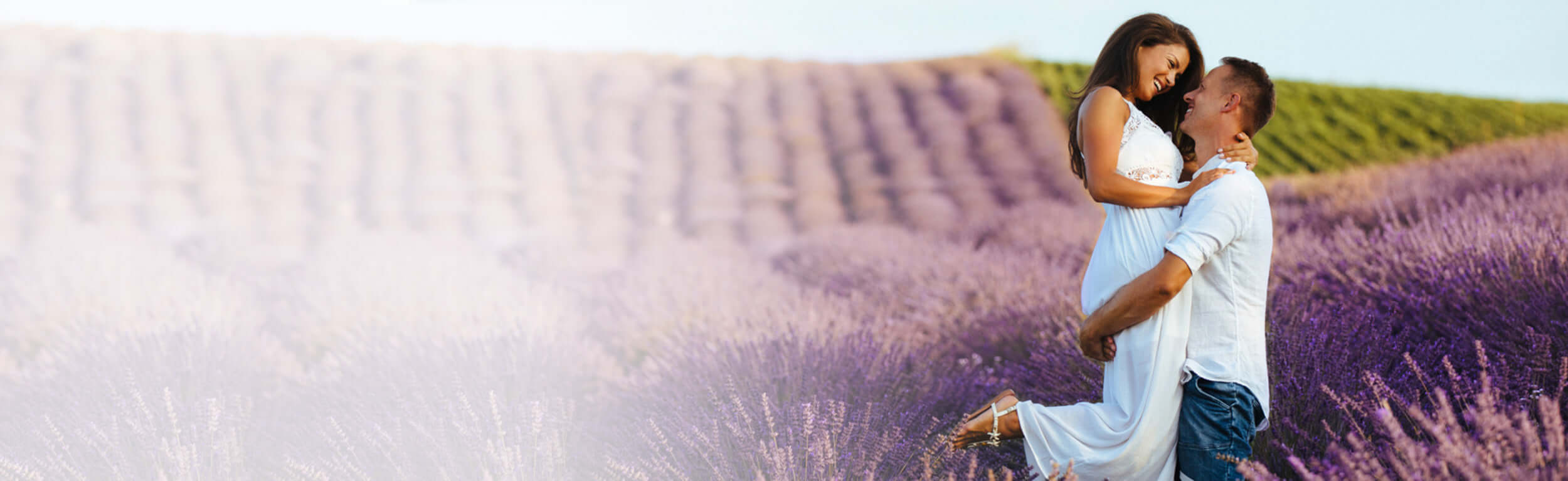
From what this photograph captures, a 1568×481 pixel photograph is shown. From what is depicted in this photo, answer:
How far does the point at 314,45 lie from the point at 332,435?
14.2ft

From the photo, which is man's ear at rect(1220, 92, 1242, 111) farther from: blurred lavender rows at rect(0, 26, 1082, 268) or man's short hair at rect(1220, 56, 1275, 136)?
blurred lavender rows at rect(0, 26, 1082, 268)

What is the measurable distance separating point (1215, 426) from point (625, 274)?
9.09ft

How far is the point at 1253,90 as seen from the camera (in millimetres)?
994

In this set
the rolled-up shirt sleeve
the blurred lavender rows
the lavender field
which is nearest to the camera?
the rolled-up shirt sleeve

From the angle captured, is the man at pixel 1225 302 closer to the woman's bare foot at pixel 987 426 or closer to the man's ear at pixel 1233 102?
the man's ear at pixel 1233 102

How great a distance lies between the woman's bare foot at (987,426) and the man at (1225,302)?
19cm

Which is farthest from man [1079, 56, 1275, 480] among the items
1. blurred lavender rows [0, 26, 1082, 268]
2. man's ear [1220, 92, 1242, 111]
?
blurred lavender rows [0, 26, 1082, 268]

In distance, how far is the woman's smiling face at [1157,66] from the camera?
3.51ft

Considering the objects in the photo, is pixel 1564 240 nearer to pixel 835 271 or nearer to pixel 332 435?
pixel 835 271

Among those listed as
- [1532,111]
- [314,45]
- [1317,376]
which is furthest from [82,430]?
[1532,111]

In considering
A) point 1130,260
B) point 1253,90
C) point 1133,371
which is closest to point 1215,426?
point 1133,371

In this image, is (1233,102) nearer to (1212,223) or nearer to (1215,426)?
(1212,223)

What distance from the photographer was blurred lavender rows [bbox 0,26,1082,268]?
4.35 m

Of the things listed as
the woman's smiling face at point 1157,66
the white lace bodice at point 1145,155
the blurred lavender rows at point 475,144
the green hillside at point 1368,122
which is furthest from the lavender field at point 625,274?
the green hillside at point 1368,122
